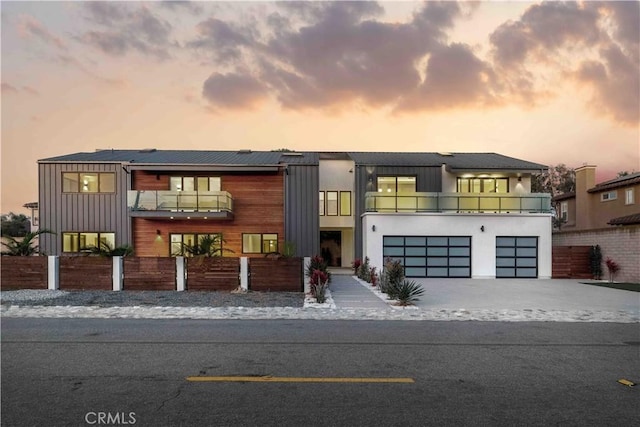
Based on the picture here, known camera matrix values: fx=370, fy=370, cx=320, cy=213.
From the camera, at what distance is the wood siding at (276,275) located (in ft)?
47.6

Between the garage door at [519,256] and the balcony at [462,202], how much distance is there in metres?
1.64

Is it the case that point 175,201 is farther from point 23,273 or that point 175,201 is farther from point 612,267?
point 612,267

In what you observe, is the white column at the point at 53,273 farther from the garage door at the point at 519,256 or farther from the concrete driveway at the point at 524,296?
the garage door at the point at 519,256

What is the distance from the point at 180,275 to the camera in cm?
1453

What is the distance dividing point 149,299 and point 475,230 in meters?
16.4

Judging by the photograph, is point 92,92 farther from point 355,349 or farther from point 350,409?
point 350,409

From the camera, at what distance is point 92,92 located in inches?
810

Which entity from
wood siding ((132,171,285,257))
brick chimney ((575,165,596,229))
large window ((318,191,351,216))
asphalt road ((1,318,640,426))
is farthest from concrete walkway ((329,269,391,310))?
brick chimney ((575,165,596,229))

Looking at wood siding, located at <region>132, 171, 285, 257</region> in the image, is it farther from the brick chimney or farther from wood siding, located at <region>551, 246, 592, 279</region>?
the brick chimney

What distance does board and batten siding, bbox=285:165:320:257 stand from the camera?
22.8 metres

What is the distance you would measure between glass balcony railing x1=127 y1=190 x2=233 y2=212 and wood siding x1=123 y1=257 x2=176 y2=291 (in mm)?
6652

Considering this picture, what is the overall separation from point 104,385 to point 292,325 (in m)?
4.52

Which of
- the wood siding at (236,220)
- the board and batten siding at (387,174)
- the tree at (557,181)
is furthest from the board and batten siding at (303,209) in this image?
the tree at (557,181)

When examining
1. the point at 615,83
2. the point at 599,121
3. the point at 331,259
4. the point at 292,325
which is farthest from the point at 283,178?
the point at 599,121
